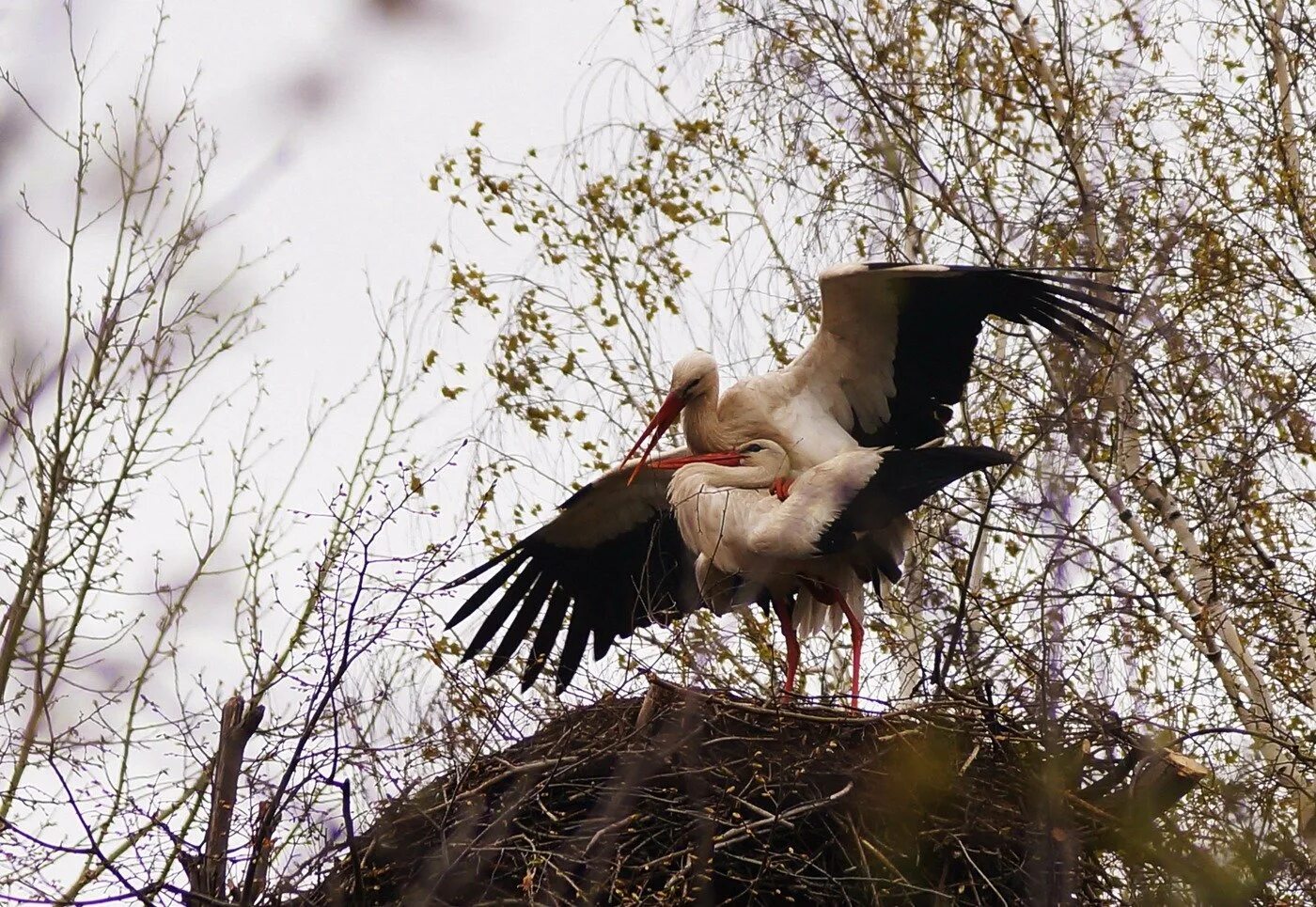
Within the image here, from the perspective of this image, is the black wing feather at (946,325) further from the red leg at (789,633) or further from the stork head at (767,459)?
the red leg at (789,633)

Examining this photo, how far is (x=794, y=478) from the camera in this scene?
6.04 meters

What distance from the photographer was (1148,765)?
4367 mm

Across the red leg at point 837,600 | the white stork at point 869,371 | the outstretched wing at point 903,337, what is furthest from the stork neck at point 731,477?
the red leg at point 837,600

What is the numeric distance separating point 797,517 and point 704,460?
720mm

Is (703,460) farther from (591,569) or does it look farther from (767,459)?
(591,569)

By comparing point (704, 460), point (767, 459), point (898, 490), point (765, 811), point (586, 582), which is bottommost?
point (765, 811)

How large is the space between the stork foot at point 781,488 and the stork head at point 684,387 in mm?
508

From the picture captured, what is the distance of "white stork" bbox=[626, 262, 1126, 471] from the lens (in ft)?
19.8

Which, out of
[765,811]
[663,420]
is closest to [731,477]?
[663,420]

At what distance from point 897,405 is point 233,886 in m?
3.30

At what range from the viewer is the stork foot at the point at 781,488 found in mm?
5934

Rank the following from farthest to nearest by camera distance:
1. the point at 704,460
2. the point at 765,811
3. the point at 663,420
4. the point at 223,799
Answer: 1. the point at 663,420
2. the point at 704,460
3. the point at 765,811
4. the point at 223,799

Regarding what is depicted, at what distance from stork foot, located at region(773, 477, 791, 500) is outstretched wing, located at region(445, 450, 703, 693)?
0.70 meters

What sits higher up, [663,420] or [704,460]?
[663,420]
